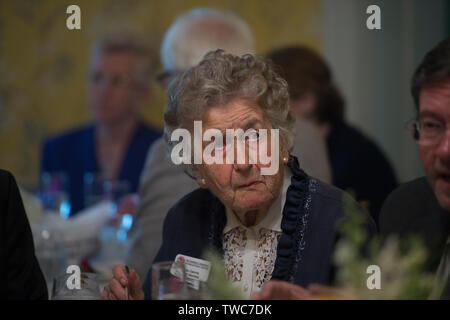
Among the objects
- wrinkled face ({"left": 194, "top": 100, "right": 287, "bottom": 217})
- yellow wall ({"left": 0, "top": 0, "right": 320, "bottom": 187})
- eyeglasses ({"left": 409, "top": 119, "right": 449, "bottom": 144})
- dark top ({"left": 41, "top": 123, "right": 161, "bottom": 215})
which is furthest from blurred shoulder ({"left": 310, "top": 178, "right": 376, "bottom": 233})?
yellow wall ({"left": 0, "top": 0, "right": 320, "bottom": 187})

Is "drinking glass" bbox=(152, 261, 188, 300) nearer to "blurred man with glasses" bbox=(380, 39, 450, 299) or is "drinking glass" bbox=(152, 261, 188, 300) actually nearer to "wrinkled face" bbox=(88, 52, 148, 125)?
"blurred man with glasses" bbox=(380, 39, 450, 299)

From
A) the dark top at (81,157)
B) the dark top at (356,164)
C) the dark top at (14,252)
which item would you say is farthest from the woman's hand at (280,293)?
the dark top at (81,157)

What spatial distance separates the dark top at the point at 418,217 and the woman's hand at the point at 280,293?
43 centimetres

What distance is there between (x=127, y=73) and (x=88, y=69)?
0.28m

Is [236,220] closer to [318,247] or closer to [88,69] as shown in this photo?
[318,247]

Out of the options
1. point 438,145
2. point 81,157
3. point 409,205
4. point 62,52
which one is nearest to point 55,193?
point 81,157

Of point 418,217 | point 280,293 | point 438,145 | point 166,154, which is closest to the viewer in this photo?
point 280,293

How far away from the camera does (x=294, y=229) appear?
1.66 meters

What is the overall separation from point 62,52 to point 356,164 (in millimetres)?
2363

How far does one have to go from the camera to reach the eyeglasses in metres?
1.55

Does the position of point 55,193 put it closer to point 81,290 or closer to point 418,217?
point 81,290

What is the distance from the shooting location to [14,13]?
410cm
